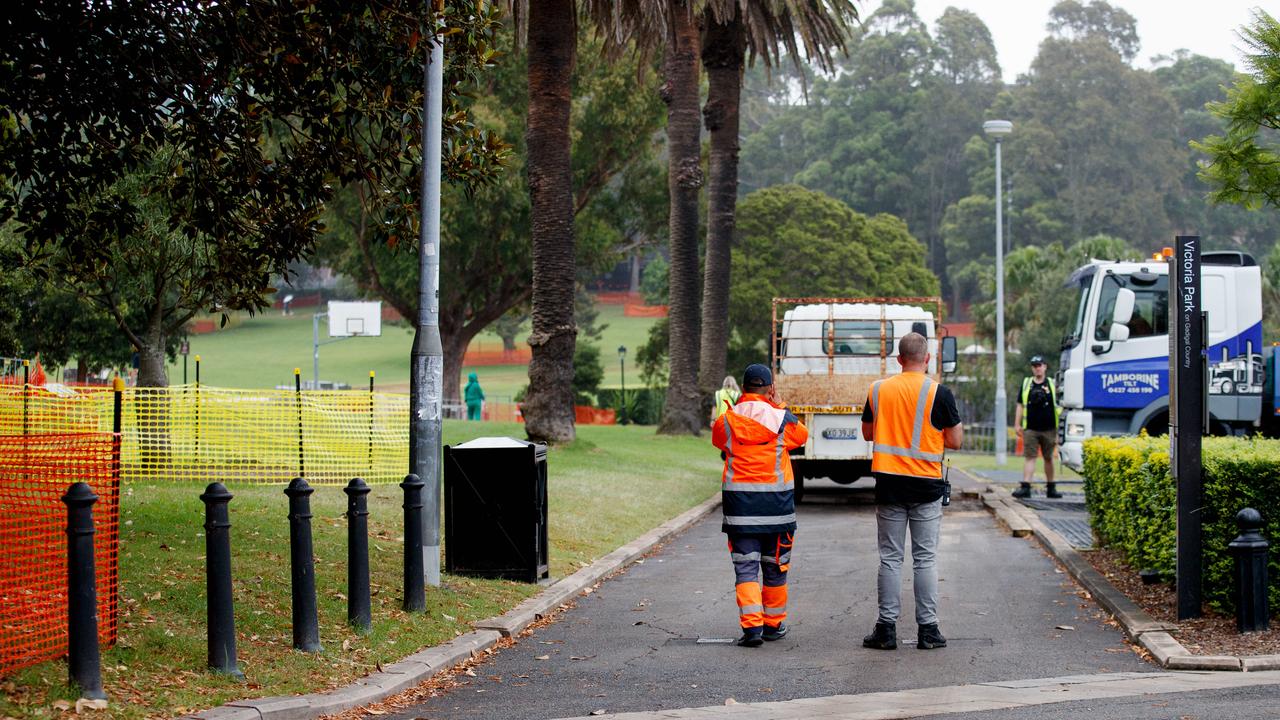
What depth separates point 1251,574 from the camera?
8.62 metres

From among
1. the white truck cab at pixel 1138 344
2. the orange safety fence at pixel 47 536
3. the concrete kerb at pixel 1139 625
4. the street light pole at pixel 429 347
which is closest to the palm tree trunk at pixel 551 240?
the white truck cab at pixel 1138 344

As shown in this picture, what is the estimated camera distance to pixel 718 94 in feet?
105

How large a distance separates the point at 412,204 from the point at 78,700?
20.2 feet

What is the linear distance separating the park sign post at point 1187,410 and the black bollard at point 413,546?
4967 mm

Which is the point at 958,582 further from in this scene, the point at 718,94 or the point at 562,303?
the point at 718,94

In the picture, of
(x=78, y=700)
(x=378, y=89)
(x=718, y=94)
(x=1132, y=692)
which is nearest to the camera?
(x=78, y=700)

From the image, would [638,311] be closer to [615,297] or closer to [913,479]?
[615,297]

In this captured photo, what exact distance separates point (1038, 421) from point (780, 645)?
11988mm

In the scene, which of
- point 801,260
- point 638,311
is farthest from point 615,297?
point 801,260

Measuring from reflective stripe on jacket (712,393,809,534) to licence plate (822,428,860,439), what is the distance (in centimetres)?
956

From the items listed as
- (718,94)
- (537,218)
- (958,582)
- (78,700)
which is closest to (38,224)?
(78,700)

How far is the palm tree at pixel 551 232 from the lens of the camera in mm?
22625

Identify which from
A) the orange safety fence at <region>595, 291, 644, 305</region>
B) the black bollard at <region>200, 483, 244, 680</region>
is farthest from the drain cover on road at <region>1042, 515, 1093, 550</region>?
the orange safety fence at <region>595, 291, 644, 305</region>

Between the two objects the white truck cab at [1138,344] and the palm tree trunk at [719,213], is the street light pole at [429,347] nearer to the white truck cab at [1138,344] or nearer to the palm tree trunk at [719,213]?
the white truck cab at [1138,344]
